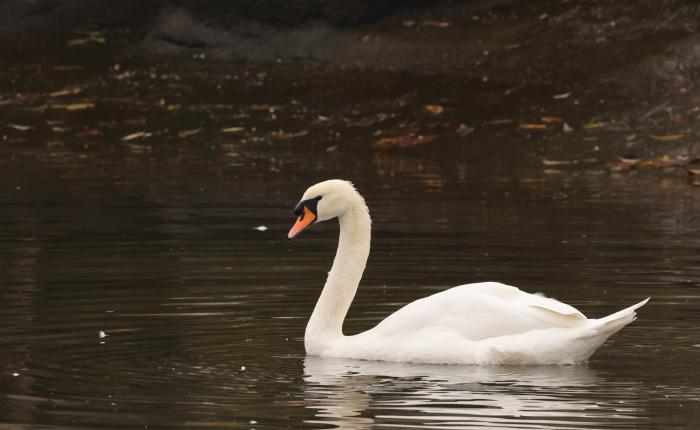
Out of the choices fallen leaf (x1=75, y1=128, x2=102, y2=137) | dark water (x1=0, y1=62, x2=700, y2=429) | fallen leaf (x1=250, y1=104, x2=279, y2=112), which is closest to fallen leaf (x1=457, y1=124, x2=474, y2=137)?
dark water (x1=0, y1=62, x2=700, y2=429)

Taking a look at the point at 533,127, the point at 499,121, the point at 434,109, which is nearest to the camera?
the point at 533,127

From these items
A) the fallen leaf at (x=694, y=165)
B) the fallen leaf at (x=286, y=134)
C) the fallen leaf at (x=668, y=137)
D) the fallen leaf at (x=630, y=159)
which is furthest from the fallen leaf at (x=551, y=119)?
the fallen leaf at (x=286, y=134)

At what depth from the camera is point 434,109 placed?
2436cm

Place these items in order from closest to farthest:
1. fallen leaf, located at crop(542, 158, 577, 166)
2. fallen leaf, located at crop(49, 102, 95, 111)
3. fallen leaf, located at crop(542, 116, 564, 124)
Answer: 1. fallen leaf, located at crop(542, 158, 577, 166)
2. fallen leaf, located at crop(542, 116, 564, 124)
3. fallen leaf, located at crop(49, 102, 95, 111)

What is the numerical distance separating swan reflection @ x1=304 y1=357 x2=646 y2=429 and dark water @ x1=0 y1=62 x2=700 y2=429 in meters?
0.02

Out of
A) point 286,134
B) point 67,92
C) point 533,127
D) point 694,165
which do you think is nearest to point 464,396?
point 694,165

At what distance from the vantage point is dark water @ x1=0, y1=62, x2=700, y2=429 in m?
8.59

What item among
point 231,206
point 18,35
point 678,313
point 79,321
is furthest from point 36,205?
point 18,35

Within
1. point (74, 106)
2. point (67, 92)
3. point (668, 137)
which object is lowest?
point (668, 137)

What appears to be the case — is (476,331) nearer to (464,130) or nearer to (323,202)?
(323,202)

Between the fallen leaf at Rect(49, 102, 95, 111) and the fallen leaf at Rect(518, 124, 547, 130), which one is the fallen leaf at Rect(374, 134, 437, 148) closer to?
the fallen leaf at Rect(518, 124, 547, 130)

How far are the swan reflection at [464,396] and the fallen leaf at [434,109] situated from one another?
47.2ft

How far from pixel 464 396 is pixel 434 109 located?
15703mm

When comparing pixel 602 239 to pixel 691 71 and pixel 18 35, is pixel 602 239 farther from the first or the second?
pixel 18 35
